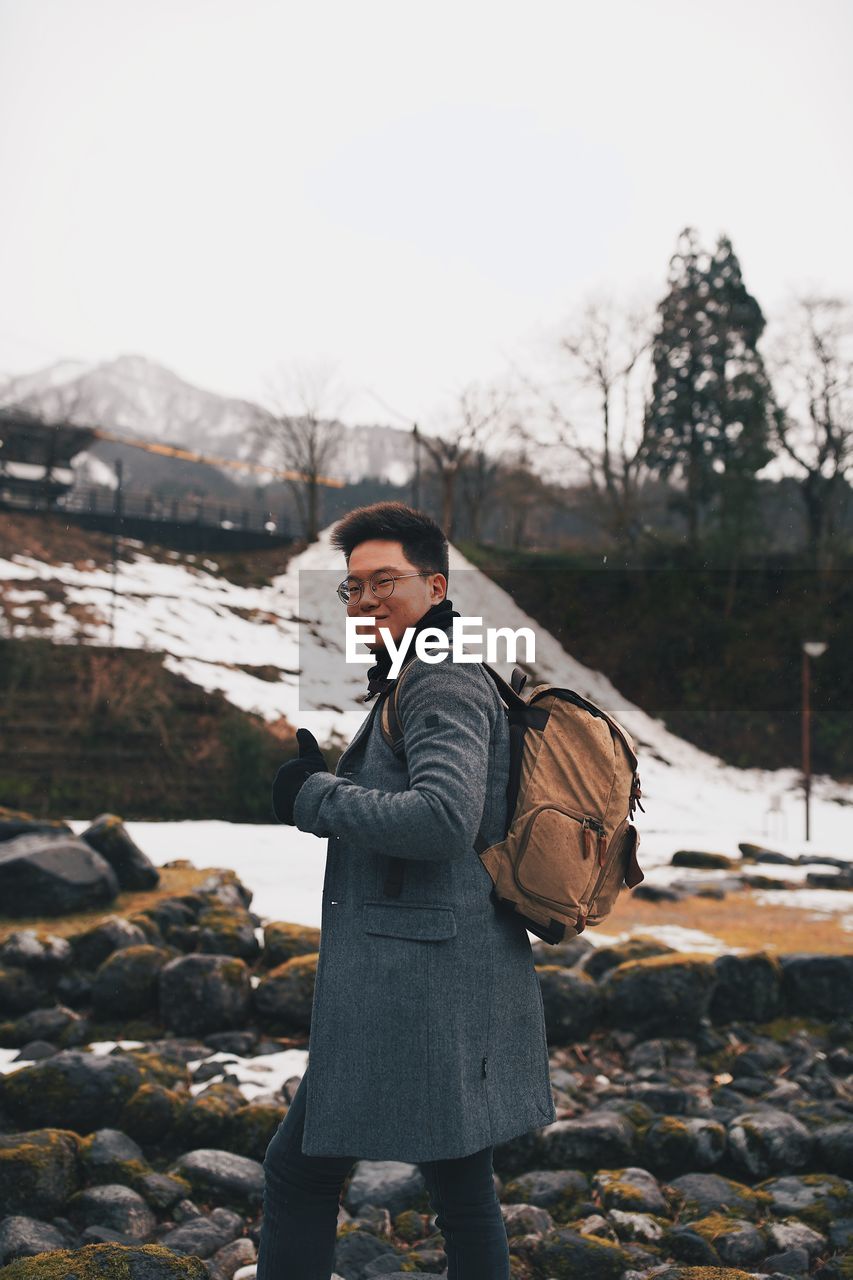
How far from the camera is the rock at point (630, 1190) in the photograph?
3.38m

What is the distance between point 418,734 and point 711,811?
1594 cm

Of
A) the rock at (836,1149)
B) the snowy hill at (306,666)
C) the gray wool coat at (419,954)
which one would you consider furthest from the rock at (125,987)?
the snowy hill at (306,666)

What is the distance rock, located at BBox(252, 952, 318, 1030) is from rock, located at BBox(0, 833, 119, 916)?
1.90 m

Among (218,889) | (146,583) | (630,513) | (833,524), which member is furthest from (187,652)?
(833,524)

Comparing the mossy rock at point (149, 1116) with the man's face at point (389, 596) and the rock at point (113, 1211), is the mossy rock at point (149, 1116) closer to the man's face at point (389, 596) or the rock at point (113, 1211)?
the rock at point (113, 1211)

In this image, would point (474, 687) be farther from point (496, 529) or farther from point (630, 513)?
point (496, 529)

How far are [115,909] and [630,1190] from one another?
4.45 metres

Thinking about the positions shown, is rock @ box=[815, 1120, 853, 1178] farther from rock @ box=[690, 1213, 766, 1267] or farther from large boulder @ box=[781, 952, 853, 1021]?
large boulder @ box=[781, 952, 853, 1021]

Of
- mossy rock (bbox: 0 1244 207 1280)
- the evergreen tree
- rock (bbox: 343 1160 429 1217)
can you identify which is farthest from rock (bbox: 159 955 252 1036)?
the evergreen tree

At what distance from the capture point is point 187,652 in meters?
15.5

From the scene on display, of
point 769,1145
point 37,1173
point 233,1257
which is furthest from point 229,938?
point 769,1145

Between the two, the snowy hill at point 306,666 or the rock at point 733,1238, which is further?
the snowy hill at point 306,666

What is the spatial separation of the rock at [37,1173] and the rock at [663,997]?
305 cm

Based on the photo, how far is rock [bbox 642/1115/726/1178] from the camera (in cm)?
381
